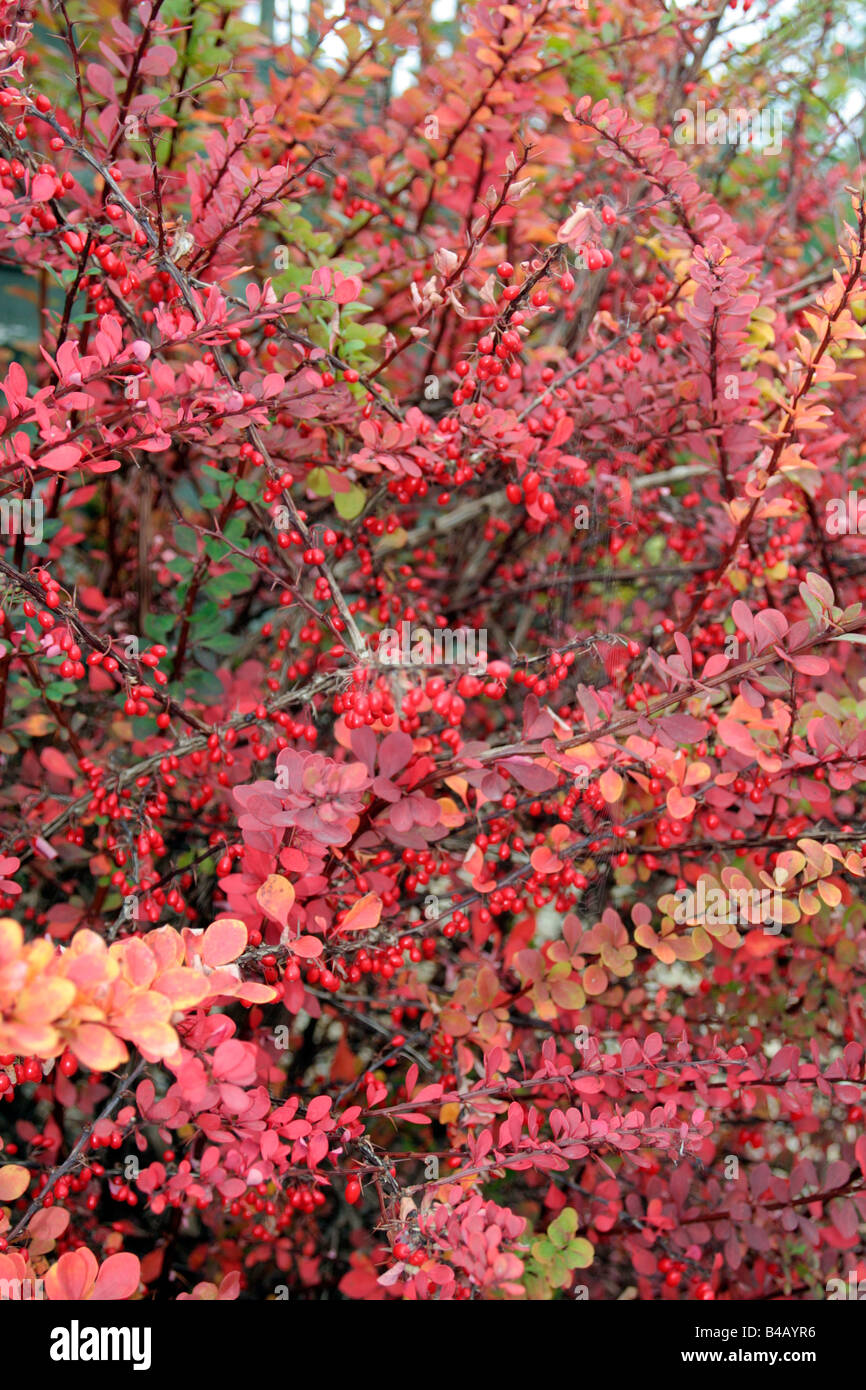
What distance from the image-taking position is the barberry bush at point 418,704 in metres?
1.22

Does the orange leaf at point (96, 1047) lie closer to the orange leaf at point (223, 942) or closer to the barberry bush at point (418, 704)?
the barberry bush at point (418, 704)

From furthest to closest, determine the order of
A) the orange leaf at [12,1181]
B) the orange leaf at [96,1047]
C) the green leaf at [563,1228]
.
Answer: the green leaf at [563,1228], the orange leaf at [12,1181], the orange leaf at [96,1047]

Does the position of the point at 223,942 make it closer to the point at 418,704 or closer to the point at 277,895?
the point at 277,895

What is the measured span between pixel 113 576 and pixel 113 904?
0.67 metres

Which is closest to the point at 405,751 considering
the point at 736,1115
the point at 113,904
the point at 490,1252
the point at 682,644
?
the point at 682,644

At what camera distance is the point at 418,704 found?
46.2 inches

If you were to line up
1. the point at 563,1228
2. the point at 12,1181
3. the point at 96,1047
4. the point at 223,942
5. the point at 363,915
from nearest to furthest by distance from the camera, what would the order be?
the point at 96,1047 → the point at 223,942 → the point at 12,1181 → the point at 363,915 → the point at 563,1228

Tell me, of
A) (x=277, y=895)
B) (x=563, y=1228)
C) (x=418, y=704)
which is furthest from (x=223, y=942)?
(x=563, y=1228)

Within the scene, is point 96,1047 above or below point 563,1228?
A: above

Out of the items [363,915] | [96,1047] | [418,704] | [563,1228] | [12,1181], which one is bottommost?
[563,1228]

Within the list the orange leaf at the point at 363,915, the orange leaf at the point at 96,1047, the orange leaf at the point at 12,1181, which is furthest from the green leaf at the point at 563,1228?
the orange leaf at the point at 96,1047

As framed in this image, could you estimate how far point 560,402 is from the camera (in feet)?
5.36

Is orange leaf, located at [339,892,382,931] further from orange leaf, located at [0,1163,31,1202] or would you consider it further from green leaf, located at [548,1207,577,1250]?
green leaf, located at [548,1207,577,1250]
